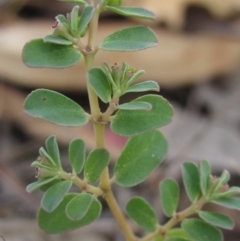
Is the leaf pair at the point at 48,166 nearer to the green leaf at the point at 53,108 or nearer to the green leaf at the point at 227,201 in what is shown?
the green leaf at the point at 53,108

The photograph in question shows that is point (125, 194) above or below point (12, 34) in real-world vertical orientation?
below

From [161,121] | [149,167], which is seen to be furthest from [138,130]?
[149,167]

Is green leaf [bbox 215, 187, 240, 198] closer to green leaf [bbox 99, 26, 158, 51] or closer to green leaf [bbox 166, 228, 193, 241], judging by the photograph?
green leaf [bbox 166, 228, 193, 241]

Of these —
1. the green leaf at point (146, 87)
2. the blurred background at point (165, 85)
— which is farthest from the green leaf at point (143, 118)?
the blurred background at point (165, 85)

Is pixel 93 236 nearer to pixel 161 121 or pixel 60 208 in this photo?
pixel 60 208

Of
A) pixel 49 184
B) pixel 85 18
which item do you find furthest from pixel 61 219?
pixel 85 18

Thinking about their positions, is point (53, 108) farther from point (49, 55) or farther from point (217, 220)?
point (217, 220)
